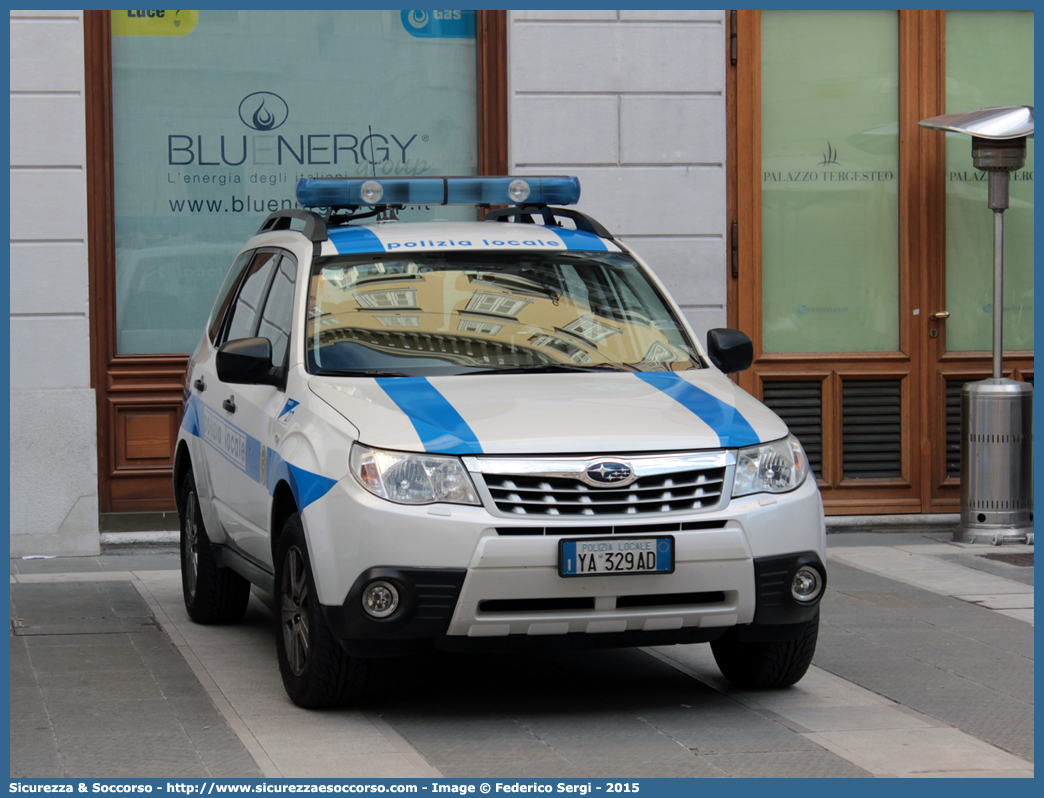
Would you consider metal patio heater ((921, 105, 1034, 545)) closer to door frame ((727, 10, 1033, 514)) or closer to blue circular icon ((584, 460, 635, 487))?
door frame ((727, 10, 1033, 514))

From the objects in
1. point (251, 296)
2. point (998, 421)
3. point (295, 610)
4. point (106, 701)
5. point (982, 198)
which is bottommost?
point (106, 701)

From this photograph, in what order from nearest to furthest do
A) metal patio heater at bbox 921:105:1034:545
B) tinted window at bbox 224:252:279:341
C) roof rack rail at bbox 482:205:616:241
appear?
tinted window at bbox 224:252:279:341, roof rack rail at bbox 482:205:616:241, metal patio heater at bbox 921:105:1034:545

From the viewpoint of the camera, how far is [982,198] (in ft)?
35.5

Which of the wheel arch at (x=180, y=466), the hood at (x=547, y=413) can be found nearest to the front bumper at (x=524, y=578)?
the hood at (x=547, y=413)

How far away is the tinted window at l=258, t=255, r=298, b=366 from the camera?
5992 mm

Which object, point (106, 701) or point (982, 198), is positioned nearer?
point (106, 701)

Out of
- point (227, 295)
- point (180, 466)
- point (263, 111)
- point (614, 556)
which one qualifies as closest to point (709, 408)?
point (614, 556)

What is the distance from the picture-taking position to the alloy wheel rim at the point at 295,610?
5.32 m

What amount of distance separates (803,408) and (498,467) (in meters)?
6.14

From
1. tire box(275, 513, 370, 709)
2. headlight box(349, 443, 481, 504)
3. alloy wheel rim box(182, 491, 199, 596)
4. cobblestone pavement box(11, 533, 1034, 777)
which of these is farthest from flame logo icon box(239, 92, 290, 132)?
headlight box(349, 443, 481, 504)

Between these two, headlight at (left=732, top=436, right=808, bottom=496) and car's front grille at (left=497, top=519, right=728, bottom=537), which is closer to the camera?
car's front grille at (left=497, top=519, right=728, bottom=537)

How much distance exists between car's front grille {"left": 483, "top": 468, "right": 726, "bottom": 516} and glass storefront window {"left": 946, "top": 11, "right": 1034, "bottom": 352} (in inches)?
249

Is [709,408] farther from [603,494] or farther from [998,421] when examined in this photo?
[998,421]

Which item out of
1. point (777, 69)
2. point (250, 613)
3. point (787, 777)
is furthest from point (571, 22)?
point (787, 777)
